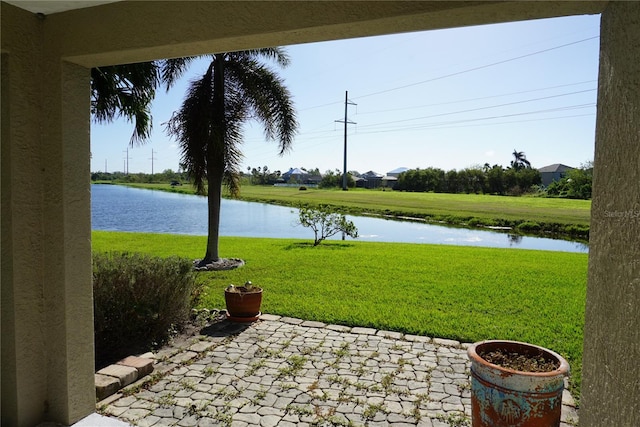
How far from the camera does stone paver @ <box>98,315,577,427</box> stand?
3406 millimetres

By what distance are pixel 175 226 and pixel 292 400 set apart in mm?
23574

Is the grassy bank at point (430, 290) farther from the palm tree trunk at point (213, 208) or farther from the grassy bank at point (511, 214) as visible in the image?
the grassy bank at point (511, 214)

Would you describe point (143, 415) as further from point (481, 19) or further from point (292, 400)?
point (481, 19)

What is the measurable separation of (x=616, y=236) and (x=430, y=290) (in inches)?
253

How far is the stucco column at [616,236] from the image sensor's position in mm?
1554

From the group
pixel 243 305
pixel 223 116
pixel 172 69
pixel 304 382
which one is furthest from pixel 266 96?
pixel 304 382

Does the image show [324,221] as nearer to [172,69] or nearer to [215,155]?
[215,155]

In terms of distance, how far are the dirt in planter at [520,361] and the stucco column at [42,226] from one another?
9.85ft

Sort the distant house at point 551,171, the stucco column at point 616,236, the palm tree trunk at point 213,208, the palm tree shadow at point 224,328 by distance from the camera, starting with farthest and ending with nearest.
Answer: the distant house at point 551,171
the palm tree trunk at point 213,208
the palm tree shadow at point 224,328
the stucco column at point 616,236

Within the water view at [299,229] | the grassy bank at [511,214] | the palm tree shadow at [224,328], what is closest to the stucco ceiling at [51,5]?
the palm tree shadow at [224,328]

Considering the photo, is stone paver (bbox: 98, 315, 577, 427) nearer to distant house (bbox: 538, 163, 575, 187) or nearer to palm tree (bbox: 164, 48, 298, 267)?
palm tree (bbox: 164, 48, 298, 267)

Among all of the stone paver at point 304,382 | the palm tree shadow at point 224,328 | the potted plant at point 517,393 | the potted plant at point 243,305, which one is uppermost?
the potted plant at point 517,393

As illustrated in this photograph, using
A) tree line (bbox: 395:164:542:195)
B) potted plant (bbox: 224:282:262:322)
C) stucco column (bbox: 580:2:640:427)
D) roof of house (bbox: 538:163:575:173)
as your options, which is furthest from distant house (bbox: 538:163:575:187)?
stucco column (bbox: 580:2:640:427)

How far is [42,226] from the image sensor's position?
113 inches
